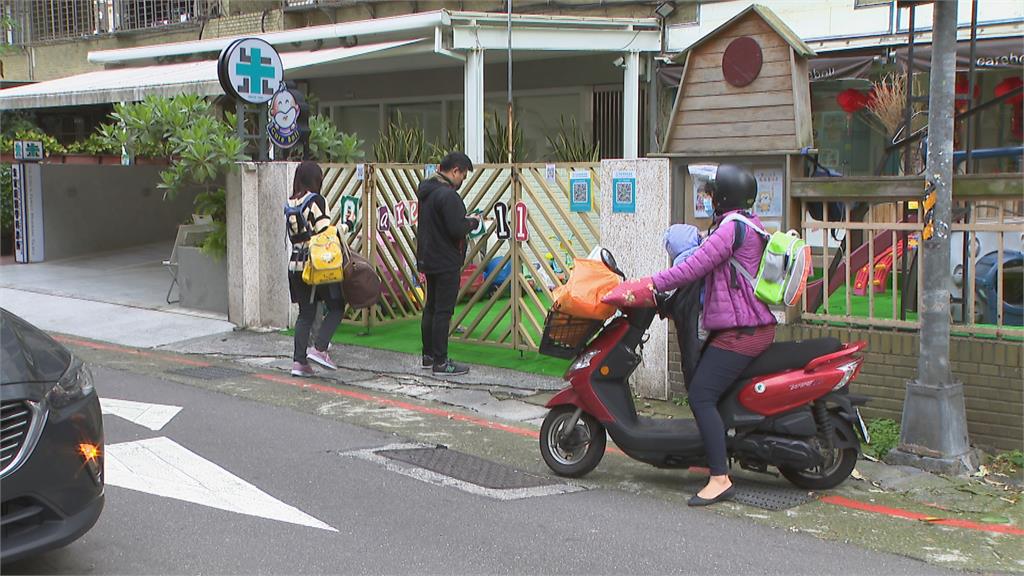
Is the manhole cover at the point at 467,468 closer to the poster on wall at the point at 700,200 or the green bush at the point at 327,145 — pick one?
the poster on wall at the point at 700,200

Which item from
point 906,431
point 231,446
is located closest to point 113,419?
point 231,446

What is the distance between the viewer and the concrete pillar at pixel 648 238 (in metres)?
8.20

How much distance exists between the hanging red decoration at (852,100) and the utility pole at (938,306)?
6716 millimetres

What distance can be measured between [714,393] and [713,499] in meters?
0.58

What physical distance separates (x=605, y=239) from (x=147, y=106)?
238 inches

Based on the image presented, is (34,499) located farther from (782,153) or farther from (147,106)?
(147,106)

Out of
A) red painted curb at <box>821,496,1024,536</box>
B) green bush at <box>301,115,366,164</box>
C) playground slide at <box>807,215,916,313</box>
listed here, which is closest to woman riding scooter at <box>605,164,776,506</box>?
red painted curb at <box>821,496,1024,536</box>

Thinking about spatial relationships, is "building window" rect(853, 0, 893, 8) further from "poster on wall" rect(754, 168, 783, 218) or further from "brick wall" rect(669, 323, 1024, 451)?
"brick wall" rect(669, 323, 1024, 451)

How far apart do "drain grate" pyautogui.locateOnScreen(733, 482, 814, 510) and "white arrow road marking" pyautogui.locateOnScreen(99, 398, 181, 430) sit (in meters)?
4.17

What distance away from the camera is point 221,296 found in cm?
1261

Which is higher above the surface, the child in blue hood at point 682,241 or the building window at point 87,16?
the building window at point 87,16

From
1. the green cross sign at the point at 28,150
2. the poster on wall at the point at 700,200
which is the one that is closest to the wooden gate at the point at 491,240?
the poster on wall at the point at 700,200

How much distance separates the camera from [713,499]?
18.9ft

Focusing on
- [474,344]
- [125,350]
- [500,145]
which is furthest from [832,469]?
[500,145]
